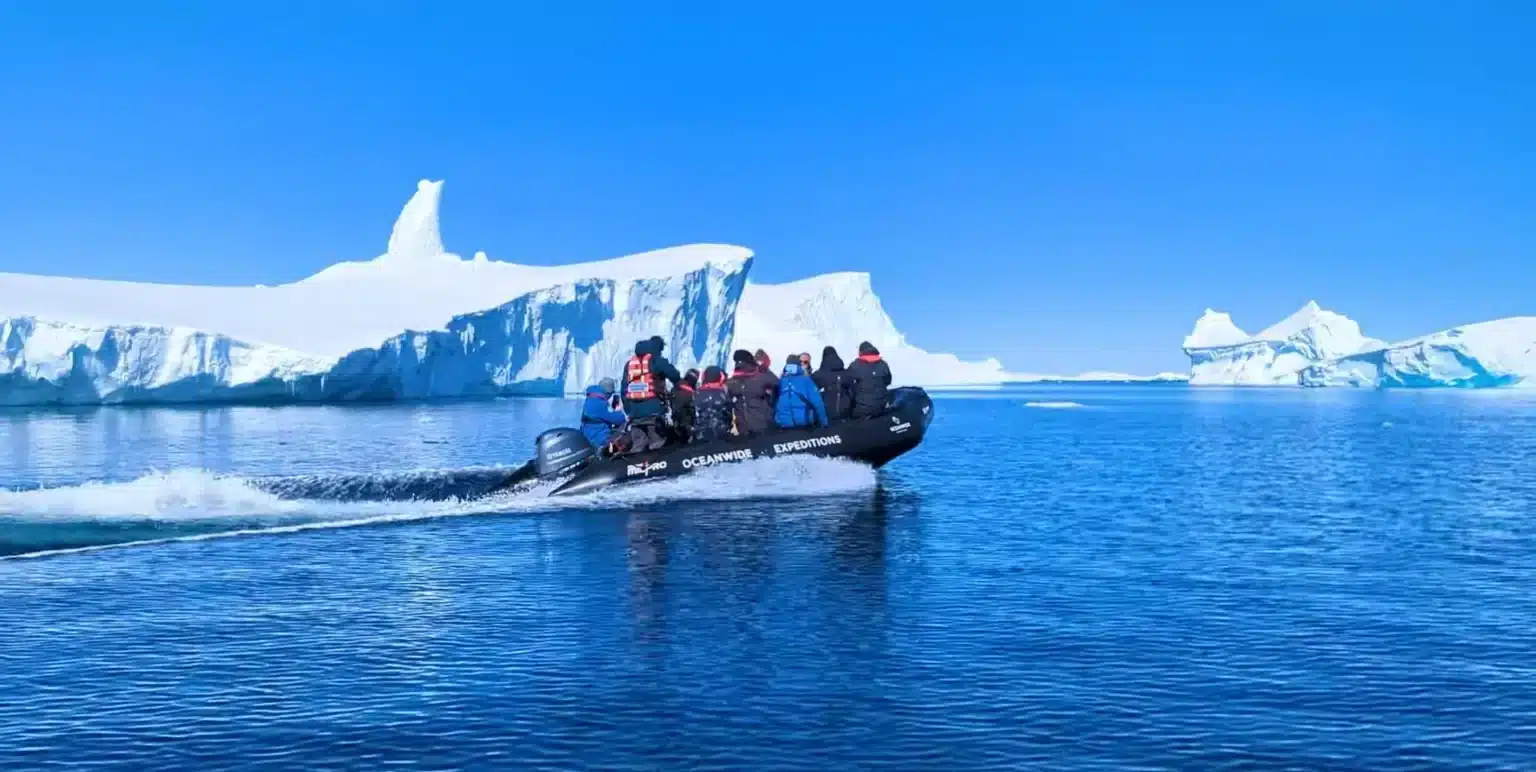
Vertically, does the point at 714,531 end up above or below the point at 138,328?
below

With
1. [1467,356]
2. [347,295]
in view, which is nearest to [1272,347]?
[1467,356]

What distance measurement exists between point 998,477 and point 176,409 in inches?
2043

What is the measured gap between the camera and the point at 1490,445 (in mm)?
36969

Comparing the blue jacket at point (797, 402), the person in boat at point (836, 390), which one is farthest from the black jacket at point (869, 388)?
the blue jacket at point (797, 402)

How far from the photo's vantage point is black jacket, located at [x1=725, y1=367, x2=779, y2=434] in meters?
19.3

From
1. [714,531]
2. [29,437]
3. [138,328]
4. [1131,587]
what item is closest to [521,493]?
[714,531]

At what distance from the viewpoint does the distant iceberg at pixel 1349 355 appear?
110188mm

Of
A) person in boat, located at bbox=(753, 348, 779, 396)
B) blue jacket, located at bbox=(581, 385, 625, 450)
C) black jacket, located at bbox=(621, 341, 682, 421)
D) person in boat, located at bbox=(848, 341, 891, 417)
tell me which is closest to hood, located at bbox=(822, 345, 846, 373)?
person in boat, located at bbox=(848, 341, 891, 417)

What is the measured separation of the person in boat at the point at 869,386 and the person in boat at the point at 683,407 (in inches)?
102

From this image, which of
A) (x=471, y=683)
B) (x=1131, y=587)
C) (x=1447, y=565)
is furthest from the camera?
(x=1447, y=565)

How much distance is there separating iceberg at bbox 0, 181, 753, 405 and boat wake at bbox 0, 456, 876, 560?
4706cm

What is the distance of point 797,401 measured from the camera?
764 inches

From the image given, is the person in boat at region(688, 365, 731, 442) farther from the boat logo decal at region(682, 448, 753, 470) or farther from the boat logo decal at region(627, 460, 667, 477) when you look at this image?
the boat logo decal at region(627, 460, 667, 477)

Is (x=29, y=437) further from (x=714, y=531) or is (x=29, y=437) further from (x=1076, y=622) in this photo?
(x=1076, y=622)
